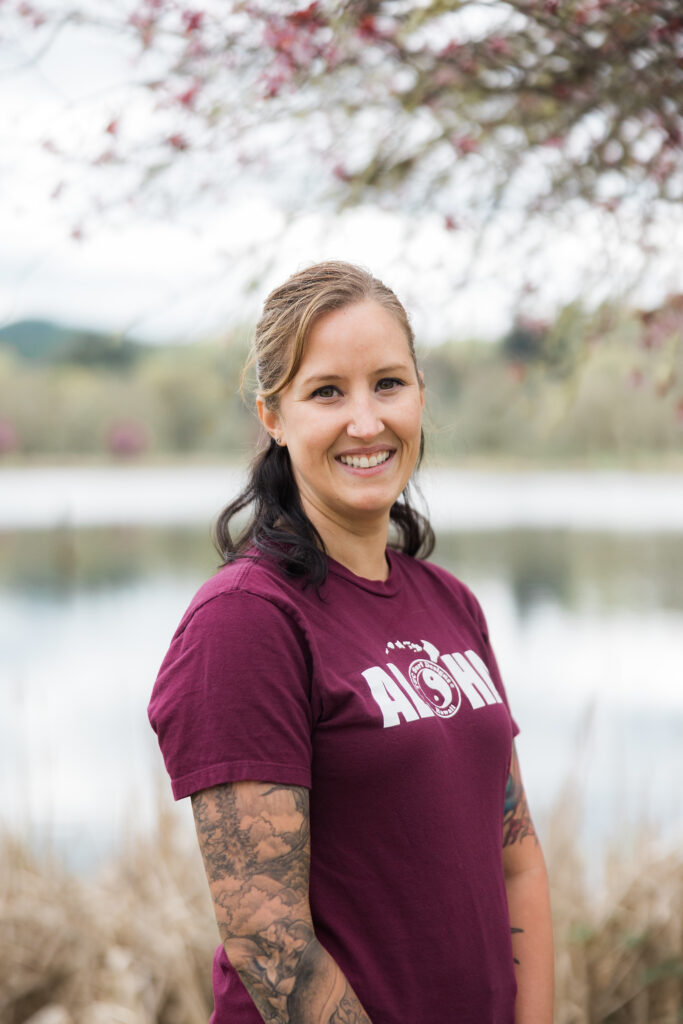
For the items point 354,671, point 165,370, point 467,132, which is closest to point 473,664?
point 354,671

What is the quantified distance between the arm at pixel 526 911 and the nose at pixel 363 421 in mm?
671

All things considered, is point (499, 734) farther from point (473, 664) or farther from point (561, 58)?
point (561, 58)

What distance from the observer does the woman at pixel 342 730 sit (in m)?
1.22

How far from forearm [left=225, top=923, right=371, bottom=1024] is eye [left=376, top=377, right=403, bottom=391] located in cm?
75

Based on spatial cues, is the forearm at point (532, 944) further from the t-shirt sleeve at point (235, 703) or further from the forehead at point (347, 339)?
the forehead at point (347, 339)

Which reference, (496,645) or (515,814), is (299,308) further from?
(496,645)

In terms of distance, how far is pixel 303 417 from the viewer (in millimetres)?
1476

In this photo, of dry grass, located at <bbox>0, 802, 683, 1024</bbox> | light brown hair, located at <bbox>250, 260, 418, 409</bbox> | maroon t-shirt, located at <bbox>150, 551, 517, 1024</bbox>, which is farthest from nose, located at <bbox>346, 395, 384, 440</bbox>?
dry grass, located at <bbox>0, 802, 683, 1024</bbox>

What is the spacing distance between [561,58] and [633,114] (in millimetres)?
264

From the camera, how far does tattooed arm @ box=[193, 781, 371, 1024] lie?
1219 millimetres

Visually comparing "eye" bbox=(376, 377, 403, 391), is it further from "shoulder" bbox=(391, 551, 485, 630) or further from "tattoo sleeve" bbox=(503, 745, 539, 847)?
"tattoo sleeve" bbox=(503, 745, 539, 847)

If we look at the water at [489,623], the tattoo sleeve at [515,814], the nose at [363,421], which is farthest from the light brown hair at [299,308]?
the tattoo sleeve at [515,814]

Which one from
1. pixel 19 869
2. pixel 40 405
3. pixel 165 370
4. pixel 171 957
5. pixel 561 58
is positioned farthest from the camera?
pixel 40 405

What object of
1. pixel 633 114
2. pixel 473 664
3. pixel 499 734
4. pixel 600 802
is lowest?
pixel 600 802
